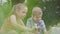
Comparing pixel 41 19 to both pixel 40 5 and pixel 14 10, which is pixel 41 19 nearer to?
pixel 40 5

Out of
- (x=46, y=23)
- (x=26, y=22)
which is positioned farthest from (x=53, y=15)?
(x=26, y=22)

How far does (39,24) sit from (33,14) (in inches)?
3.4

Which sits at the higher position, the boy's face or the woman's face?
the woman's face

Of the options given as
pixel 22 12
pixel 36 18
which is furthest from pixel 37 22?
pixel 22 12

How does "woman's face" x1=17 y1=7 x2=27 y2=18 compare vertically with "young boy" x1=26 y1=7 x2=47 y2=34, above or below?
above

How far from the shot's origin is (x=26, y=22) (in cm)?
119

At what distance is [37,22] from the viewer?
1213 millimetres

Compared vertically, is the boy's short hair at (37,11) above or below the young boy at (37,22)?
above

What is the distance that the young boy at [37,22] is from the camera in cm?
119

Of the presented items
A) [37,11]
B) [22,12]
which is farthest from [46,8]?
[22,12]

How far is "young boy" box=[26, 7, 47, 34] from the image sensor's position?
119 centimetres

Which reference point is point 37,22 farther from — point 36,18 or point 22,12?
point 22,12

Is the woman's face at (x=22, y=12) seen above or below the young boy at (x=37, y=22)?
above

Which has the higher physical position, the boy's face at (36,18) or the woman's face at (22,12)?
the woman's face at (22,12)
